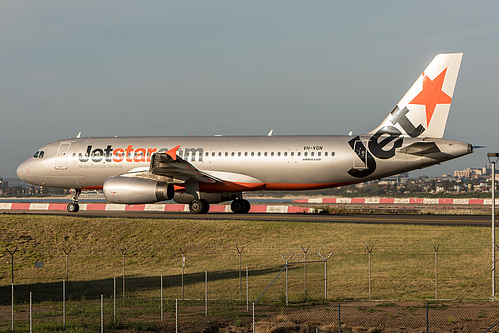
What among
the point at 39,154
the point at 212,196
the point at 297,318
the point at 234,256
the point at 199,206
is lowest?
the point at 297,318

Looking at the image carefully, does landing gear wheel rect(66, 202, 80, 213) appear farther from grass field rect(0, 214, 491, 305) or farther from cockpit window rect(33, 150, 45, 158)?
grass field rect(0, 214, 491, 305)

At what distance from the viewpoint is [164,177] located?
39875mm

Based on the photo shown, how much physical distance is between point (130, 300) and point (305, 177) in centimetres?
1768

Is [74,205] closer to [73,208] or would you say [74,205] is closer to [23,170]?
[73,208]

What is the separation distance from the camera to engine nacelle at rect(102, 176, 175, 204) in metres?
37.8

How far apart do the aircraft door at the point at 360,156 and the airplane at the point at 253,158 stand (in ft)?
0.19

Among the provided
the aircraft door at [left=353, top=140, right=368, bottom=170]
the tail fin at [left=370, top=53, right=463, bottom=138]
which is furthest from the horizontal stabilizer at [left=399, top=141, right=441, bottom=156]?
the aircraft door at [left=353, top=140, right=368, bottom=170]

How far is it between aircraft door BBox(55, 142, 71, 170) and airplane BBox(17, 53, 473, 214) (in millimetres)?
69

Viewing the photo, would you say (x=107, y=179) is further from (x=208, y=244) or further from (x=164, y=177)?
(x=208, y=244)

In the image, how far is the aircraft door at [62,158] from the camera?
43.3 meters

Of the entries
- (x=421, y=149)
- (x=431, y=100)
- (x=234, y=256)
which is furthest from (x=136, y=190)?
(x=431, y=100)

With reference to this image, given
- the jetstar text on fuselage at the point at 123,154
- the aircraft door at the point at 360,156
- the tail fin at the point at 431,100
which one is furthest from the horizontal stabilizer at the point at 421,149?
the jetstar text on fuselage at the point at 123,154

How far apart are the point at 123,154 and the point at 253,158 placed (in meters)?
9.01

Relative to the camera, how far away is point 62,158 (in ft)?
143
